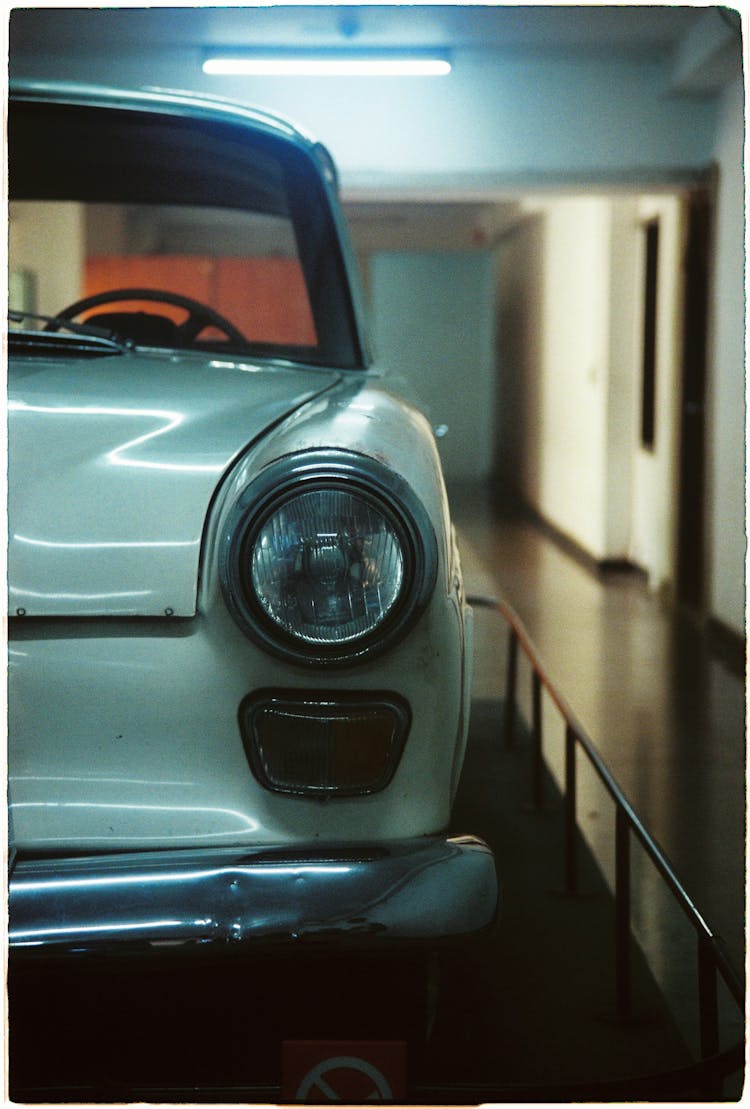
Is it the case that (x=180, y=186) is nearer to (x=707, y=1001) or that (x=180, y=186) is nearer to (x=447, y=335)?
(x=707, y=1001)

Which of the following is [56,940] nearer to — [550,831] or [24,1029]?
[24,1029]

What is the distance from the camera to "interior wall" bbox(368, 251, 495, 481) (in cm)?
1587

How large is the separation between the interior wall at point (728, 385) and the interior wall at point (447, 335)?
30.7ft

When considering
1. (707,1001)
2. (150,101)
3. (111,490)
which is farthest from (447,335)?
(111,490)

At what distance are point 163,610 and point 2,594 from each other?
0.57 ft

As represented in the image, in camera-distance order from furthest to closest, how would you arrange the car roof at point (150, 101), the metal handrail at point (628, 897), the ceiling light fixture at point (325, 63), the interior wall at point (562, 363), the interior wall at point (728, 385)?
the interior wall at point (562, 363) → the ceiling light fixture at point (325, 63) → the interior wall at point (728, 385) → the car roof at point (150, 101) → the metal handrail at point (628, 897)

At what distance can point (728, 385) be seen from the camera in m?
6.11

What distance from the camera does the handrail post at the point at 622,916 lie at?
7.25 ft

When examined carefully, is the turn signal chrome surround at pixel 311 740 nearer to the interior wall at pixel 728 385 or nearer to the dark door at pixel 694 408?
the interior wall at pixel 728 385

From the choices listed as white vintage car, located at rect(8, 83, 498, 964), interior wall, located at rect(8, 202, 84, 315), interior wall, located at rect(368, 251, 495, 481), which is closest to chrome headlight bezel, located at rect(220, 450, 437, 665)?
white vintage car, located at rect(8, 83, 498, 964)

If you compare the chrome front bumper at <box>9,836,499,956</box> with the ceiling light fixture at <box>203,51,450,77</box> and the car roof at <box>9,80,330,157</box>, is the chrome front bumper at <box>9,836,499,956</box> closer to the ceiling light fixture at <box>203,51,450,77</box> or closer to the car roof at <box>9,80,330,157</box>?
the car roof at <box>9,80,330,157</box>

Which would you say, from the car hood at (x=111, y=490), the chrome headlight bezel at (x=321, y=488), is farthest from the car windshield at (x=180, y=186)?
the chrome headlight bezel at (x=321, y=488)

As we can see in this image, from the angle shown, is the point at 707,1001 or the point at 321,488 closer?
the point at 321,488

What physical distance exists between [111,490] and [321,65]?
5.38 m
